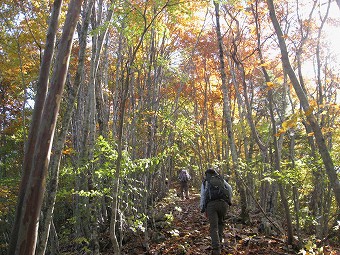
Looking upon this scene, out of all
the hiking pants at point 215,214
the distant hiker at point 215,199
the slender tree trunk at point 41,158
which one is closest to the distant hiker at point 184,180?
the distant hiker at point 215,199

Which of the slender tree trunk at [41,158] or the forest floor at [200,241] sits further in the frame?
the forest floor at [200,241]

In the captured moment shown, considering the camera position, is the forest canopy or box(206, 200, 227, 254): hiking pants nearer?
the forest canopy

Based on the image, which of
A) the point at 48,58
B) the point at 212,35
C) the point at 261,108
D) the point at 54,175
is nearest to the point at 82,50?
the point at 48,58

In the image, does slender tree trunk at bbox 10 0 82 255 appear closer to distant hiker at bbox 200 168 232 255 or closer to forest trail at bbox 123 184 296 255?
distant hiker at bbox 200 168 232 255

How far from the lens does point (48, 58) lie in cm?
400

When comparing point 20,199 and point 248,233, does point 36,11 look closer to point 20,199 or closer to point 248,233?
point 20,199

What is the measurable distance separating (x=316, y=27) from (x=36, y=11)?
30.6 ft

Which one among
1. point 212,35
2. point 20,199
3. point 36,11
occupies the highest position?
point 212,35

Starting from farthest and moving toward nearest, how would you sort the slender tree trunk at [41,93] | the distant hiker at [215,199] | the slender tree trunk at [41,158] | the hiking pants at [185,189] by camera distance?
the hiking pants at [185,189]
the distant hiker at [215,199]
the slender tree trunk at [41,93]
the slender tree trunk at [41,158]

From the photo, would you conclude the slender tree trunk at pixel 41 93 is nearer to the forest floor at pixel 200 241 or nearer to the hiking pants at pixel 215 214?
the hiking pants at pixel 215 214

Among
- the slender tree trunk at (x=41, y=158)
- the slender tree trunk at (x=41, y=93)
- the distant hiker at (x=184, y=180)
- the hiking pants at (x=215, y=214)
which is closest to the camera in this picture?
the slender tree trunk at (x=41, y=158)

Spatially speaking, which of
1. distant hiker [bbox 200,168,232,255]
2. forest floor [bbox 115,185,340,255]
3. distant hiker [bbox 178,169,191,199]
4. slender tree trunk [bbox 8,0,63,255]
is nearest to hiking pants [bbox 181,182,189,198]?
distant hiker [bbox 178,169,191,199]

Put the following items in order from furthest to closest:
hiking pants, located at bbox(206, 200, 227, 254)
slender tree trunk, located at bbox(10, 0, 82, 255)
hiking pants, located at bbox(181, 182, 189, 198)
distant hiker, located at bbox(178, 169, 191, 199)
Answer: hiking pants, located at bbox(181, 182, 189, 198) < distant hiker, located at bbox(178, 169, 191, 199) < hiking pants, located at bbox(206, 200, 227, 254) < slender tree trunk, located at bbox(10, 0, 82, 255)

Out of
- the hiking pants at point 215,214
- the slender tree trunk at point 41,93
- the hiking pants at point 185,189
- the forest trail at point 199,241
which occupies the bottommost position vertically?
the forest trail at point 199,241
